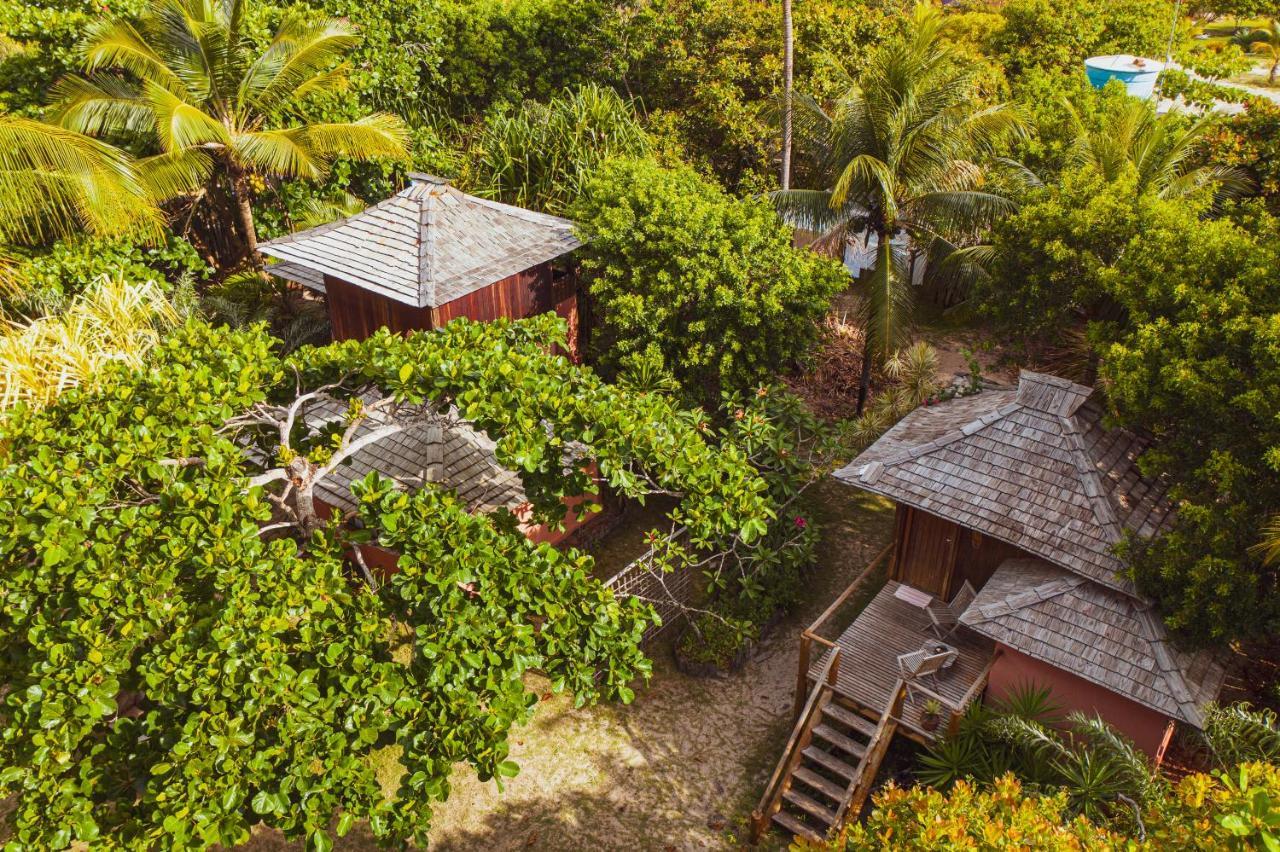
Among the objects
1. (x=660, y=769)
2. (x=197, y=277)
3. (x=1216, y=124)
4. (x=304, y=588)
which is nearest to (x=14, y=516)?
(x=304, y=588)

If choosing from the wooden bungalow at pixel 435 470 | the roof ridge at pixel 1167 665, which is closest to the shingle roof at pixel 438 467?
the wooden bungalow at pixel 435 470

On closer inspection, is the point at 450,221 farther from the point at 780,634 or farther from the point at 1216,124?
the point at 1216,124

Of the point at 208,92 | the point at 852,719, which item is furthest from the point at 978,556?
the point at 208,92

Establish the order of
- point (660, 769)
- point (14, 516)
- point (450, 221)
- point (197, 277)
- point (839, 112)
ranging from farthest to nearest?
point (197, 277) → point (839, 112) → point (450, 221) → point (660, 769) → point (14, 516)

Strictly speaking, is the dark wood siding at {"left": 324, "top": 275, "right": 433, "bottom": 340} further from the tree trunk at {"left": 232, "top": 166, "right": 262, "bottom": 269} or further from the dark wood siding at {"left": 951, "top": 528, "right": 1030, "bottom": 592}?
the dark wood siding at {"left": 951, "top": 528, "right": 1030, "bottom": 592}

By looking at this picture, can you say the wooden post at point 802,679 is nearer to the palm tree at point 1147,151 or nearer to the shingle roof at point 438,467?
the shingle roof at point 438,467
